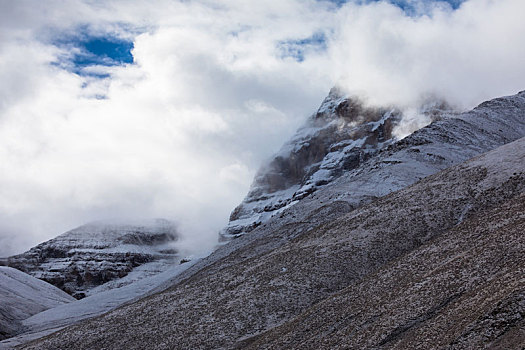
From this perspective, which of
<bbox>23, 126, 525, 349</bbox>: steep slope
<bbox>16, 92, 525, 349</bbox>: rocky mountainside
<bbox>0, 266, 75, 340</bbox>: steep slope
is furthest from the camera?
<bbox>0, 266, 75, 340</bbox>: steep slope

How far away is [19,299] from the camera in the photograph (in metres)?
82.6

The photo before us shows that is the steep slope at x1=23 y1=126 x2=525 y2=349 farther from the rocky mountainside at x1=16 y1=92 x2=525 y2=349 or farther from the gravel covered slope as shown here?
the gravel covered slope

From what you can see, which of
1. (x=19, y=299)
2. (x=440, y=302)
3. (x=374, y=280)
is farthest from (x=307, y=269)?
(x=19, y=299)

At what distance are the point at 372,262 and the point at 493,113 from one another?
56.1 metres

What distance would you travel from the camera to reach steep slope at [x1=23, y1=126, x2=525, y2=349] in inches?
1494

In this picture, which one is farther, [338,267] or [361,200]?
[361,200]

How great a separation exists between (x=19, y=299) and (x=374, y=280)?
67.1 m

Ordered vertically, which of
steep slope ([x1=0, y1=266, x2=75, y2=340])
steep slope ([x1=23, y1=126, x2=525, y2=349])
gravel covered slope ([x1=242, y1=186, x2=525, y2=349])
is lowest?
gravel covered slope ([x1=242, y1=186, x2=525, y2=349])

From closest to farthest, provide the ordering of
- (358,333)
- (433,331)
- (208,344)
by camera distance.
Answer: (433,331), (358,333), (208,344)

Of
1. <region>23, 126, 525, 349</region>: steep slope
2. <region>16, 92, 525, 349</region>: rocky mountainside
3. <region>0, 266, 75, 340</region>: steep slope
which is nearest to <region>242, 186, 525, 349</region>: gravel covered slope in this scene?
<region>16, 92, 525, 349</region>: rocky mountainside

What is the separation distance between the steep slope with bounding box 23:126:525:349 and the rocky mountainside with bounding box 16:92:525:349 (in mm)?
129

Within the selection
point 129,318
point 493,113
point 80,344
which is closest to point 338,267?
point 129,318

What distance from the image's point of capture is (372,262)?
41.2 metres

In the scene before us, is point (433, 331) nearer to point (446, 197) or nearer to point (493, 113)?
point (446, 197)
